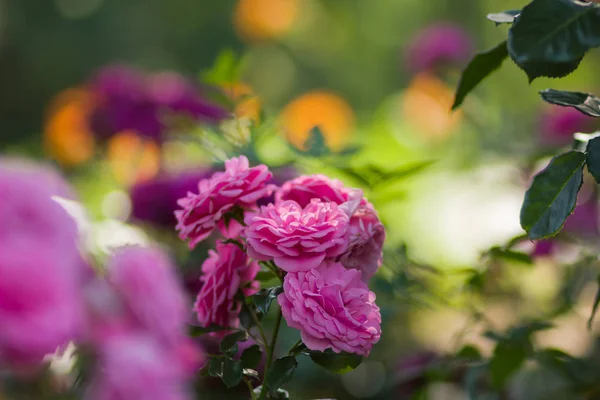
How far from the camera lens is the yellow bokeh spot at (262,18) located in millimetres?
3328

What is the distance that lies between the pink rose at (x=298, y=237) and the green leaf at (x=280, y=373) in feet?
0.25

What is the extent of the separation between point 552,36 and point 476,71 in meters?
0.14

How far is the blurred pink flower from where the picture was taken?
30 centimetres

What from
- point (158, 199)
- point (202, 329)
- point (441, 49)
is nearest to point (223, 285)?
point (202, 329)

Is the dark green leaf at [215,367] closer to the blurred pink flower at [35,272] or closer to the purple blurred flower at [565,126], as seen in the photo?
the blurred pink flower at [35,272]

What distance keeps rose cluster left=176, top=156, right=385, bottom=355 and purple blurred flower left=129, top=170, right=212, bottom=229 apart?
406mm

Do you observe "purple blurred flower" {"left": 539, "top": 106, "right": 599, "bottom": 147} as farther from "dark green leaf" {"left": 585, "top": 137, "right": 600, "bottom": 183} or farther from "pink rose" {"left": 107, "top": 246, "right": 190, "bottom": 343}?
"pink rose" {"left": 107, "top": 246, "right": 190, "bottom": 343}

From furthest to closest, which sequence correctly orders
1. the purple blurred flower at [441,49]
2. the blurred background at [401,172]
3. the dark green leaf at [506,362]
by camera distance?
the purple blurred flower at [441,49] → the blurred background at [401,172] → the dark green leaf at [506,362]

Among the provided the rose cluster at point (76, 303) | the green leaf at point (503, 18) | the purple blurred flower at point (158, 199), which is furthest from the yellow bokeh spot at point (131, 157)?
the rose cluster at point (76, 303)

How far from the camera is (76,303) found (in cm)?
33

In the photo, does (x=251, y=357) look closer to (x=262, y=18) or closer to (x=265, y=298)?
(x=265, y=298)

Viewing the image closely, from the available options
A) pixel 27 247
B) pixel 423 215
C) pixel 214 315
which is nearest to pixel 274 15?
pixel 423 215

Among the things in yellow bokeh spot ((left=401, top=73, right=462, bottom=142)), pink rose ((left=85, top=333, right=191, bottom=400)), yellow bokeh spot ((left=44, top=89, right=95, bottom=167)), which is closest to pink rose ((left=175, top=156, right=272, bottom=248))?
pink rose ((left=85, top=333, right=191, bottom=400))

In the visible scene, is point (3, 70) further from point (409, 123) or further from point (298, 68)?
point (409, 123)
